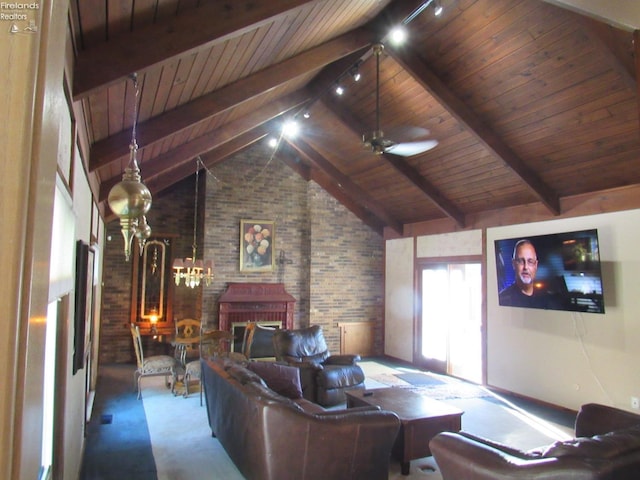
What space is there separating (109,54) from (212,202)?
19.3 ft

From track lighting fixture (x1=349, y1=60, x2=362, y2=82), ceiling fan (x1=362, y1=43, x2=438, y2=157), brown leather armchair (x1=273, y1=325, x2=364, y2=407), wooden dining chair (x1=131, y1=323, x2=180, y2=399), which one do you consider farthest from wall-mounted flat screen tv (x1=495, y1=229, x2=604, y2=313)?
wooden dining chair (x1=131, y1=323, x2=180, y2=399)

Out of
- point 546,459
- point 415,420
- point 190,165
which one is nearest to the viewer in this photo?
point 546,459

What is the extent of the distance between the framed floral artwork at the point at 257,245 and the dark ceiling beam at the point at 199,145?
317cm

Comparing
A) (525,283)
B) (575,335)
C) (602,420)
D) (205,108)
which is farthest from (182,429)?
(575,335)

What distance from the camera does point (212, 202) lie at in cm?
792

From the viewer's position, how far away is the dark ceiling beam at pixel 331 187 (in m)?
8.46

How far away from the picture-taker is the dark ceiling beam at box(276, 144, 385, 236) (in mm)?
8461

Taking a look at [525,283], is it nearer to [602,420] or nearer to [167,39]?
[602,420]

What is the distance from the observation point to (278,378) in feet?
14.0

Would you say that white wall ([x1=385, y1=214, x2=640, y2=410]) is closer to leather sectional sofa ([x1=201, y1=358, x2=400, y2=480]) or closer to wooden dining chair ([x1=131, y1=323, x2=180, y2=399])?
leather sectional sofa ([x1=201, y1=358, x2=400, y2=480])

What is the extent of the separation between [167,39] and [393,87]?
11.7ft

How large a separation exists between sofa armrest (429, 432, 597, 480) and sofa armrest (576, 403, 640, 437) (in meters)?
1.27

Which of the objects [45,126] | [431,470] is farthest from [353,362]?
[45,126]

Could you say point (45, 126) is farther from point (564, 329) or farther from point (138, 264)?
point (138, 264)
